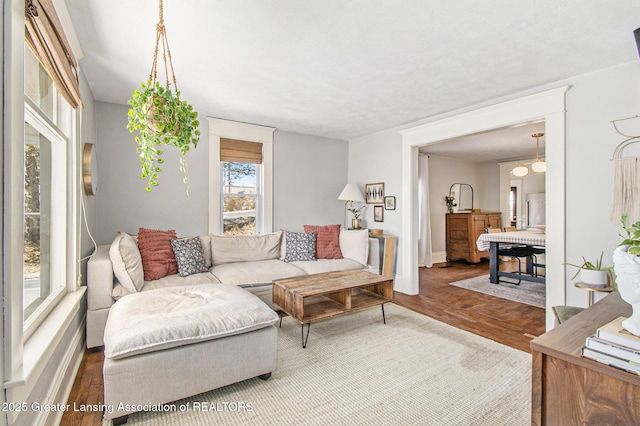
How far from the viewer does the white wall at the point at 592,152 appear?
244 cm

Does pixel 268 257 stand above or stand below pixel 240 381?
above

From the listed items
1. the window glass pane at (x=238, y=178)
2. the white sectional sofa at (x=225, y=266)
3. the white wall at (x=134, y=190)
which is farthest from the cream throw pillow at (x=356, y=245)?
the white wall at (x=134, y=190)

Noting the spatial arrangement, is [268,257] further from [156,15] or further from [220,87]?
[156,15]

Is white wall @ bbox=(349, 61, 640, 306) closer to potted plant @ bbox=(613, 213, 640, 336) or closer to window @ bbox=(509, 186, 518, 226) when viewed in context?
potted plant @ bbox=(613, 213, 640, 336)

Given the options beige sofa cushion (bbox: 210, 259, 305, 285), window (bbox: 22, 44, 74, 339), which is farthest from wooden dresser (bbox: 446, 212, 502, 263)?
window (bbox: 22, 44, 74, 339)

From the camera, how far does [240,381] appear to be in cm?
199

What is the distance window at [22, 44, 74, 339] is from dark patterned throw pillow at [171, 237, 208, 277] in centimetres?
104

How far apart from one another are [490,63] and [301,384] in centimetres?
288

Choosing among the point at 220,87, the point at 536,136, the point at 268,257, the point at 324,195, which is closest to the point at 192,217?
the point at 268,257

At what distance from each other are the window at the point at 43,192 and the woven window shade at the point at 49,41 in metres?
0.13

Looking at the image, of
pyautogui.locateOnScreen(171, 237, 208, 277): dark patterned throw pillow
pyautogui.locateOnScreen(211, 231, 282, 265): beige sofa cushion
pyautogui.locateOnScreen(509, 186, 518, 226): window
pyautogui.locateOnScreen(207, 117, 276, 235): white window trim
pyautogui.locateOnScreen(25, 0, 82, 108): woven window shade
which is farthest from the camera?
pyautogui.locateOnScreen(509, 186, 518, 226): window

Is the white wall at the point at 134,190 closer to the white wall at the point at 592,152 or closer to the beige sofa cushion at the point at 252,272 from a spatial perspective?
the beige sofa cushion at the point at 252,272

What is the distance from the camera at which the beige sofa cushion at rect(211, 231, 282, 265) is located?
145 inches

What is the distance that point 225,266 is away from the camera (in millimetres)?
3510
